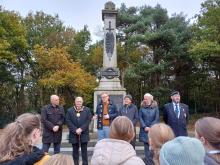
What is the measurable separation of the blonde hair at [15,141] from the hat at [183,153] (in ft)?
3.75

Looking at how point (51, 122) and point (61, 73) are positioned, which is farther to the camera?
point (61, 73)

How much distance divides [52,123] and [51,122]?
4 centimetres

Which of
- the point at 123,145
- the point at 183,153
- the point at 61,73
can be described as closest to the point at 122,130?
the point at 123,145

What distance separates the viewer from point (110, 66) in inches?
623

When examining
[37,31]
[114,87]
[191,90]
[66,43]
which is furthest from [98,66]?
[114,87]

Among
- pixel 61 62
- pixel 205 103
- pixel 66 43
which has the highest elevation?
pixel 66 43

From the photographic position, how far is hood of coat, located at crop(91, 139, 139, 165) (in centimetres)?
340

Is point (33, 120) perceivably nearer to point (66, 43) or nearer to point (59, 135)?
point (59, 135)

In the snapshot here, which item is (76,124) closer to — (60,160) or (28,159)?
(28,159)

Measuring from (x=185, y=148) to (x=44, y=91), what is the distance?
31.8 metres

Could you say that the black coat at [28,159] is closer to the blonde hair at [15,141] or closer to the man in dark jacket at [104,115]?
the blonde hair at [15,141]

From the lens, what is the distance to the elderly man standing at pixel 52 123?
873 cm

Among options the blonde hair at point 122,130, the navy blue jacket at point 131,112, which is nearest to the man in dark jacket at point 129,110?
the navy blue jacket at point 131,112

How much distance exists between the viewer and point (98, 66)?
34.8 meters
